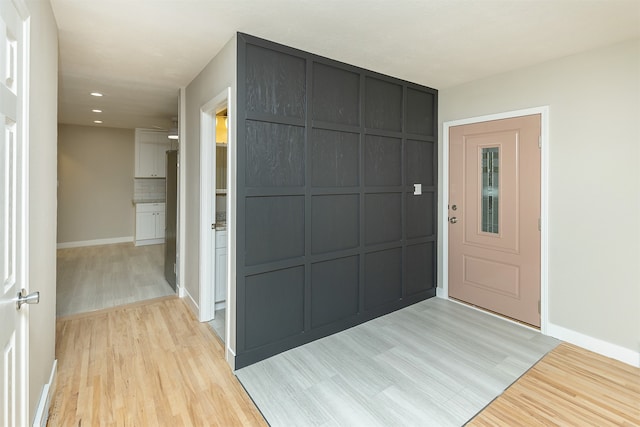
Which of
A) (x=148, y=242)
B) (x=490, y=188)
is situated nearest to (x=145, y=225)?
(x=148, y=242)

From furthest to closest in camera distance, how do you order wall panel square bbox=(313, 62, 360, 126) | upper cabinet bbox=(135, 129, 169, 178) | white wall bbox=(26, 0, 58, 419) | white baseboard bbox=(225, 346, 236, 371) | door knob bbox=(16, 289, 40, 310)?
upper cabinet bbox=(135, 129, 169, 178)
wall panel square bbox=(313, 62, 360, 126)
white baseboard bbox=(225, 346, 236, 371)
white wall bbox=(26, 0, 58, 419)
door knob bbox=(16, 289, 40, 310)

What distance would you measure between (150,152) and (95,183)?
50.1 inches

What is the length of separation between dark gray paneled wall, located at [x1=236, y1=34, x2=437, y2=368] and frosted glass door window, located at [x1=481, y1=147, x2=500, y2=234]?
24.0 inches

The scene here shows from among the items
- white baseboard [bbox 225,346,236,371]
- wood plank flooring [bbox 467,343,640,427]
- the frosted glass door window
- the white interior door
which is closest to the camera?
the white interior door

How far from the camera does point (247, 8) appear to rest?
6.92ft

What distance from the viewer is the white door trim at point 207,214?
3.21 m

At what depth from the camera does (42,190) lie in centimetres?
192

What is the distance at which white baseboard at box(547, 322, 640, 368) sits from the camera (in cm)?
259

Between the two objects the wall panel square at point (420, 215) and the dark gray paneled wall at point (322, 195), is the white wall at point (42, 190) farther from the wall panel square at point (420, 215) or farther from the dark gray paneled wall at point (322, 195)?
the wall panel square at point (420, 215)

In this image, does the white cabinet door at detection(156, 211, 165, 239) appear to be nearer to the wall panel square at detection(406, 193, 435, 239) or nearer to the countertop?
the countertop

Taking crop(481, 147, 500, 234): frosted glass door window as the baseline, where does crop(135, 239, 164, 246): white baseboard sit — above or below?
below

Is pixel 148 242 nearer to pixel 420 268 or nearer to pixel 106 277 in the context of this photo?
pixel 106 277

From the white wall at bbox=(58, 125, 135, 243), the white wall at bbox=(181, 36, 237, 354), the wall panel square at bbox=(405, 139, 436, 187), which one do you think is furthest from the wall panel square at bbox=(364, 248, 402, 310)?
the white wall at bbox=(58, 125, 135, 243)

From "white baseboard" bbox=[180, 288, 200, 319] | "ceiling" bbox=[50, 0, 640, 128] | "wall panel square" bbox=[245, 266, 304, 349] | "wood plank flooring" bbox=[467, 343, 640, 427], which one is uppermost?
"ceiling" bbox=[50, 0, 640, 128]
